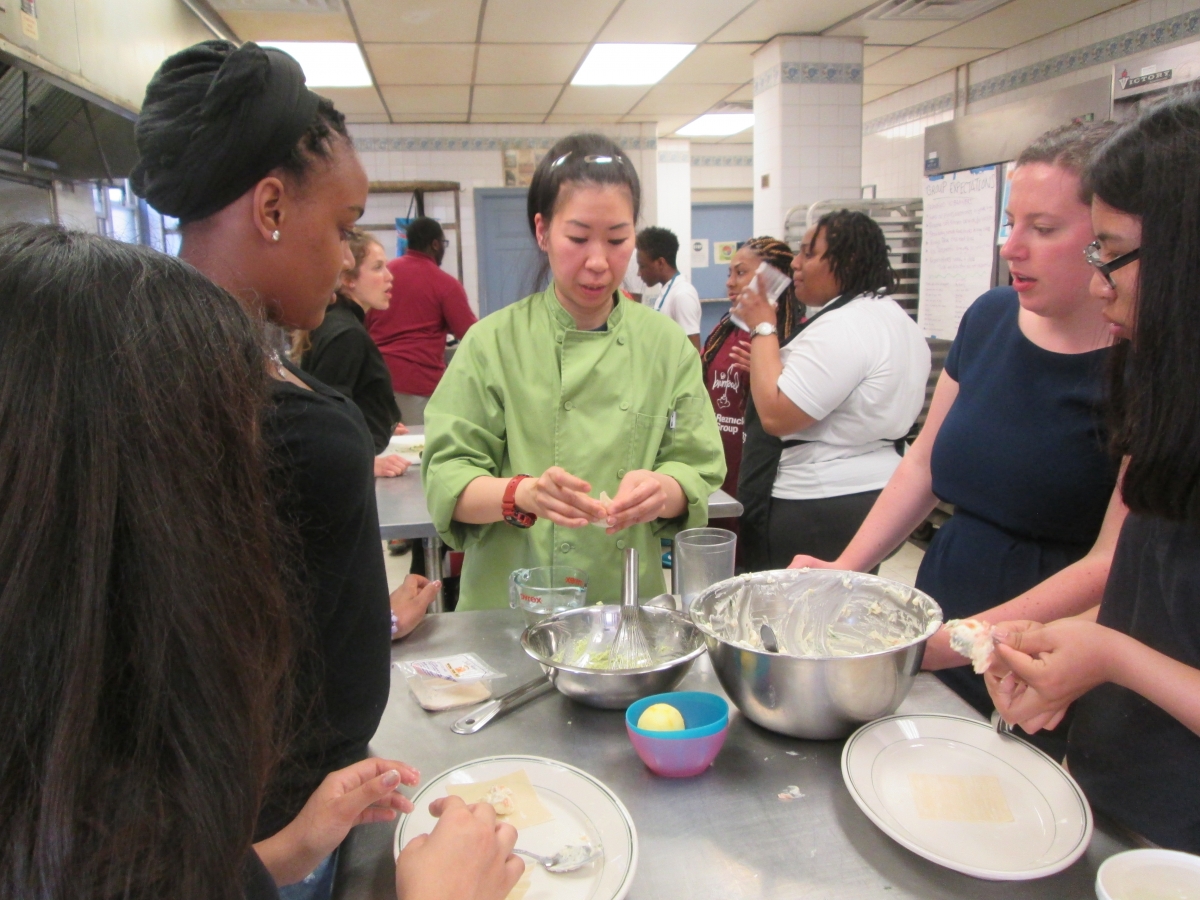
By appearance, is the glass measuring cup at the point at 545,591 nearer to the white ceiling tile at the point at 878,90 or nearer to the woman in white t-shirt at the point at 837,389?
the woman in white t-shirt at the point at 837,389

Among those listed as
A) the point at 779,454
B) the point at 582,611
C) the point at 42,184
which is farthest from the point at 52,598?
the point at 42,184

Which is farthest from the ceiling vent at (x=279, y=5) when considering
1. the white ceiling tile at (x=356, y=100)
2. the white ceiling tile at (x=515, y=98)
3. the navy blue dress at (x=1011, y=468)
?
the navy blue dress at (x=1011, y=468)

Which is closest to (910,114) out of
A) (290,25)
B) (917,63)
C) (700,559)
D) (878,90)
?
(878,90)

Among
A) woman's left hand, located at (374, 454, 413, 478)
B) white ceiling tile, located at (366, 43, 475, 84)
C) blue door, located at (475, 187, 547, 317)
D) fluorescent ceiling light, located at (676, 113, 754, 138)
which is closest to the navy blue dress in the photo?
woman's left hand, located at (374, 454, 413, 478)

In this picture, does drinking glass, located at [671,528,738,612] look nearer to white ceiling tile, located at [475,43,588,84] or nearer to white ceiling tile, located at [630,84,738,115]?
white ceiling tile, located at [475,43,588,84]

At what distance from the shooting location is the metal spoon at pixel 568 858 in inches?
30.8

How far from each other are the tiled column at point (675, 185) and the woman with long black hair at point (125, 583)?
881 cm

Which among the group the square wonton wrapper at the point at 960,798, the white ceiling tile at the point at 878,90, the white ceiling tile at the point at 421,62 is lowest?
the square wonton wrapper at the point at 960,798

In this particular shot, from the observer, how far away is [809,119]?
209 inches

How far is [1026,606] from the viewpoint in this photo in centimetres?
123

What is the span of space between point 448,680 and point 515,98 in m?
6.35

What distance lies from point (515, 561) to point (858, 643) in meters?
0.63

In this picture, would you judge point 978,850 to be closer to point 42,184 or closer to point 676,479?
point 676,479

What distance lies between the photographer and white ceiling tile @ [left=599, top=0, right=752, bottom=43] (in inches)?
175
